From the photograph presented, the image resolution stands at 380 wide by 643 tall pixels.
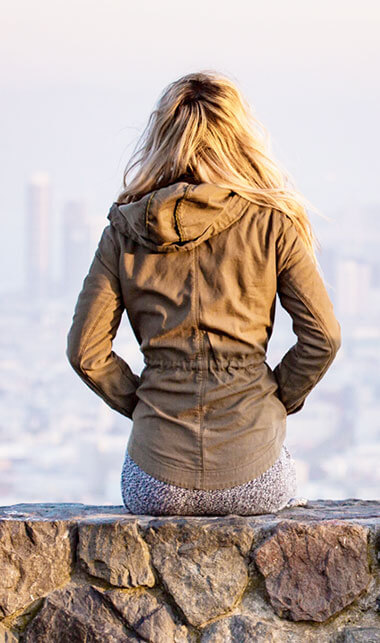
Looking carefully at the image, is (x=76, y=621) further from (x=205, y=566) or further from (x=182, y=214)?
(x=182, y=214)

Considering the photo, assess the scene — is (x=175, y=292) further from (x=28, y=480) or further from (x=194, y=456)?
(x=28, y=480)

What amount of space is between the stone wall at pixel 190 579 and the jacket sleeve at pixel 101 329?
16.2 inches

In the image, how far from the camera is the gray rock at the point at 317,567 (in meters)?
2.72

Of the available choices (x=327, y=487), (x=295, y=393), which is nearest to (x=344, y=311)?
(x=327, y=487)

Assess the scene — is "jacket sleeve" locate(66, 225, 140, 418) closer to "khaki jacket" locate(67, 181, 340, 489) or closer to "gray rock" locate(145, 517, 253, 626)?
"khaki jacket" locate(67, 181, 340, 489)

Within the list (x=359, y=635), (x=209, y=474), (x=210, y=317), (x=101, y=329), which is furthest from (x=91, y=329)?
(x=359, y=635)

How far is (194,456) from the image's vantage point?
2.89 m

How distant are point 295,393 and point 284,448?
0.16 meters

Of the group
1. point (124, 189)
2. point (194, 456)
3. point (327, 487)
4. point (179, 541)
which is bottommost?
point (327, 487)

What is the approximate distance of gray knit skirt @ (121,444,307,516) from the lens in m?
2.89

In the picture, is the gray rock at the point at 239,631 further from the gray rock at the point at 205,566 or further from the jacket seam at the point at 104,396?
the jacket seam at the point at 104,396

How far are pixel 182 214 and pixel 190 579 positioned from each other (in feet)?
3.09

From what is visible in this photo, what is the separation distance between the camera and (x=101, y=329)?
3031 mm

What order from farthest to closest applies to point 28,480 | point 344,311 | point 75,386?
point 344,311, point 75,386, point 28,480
